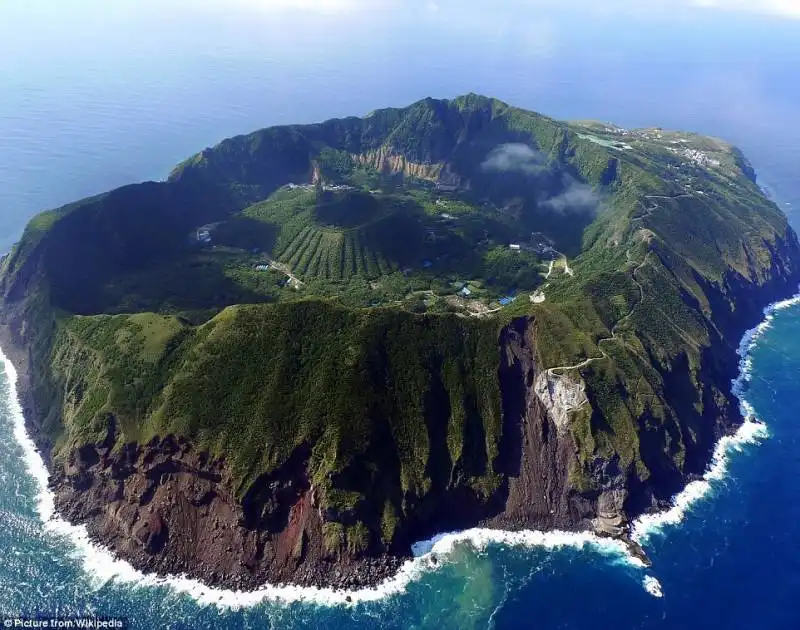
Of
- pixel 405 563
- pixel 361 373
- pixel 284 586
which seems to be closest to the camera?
pixel 284 586

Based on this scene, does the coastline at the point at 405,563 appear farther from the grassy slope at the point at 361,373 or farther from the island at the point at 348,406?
the grassy slope at the point at 361,373

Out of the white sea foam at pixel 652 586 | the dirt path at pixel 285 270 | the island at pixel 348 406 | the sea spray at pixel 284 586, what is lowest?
the sea spray at pixel 284 586

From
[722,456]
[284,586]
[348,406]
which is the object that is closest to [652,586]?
[722,456]

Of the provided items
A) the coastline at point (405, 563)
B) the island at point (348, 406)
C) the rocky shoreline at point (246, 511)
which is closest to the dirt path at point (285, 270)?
the island at point (348, 406)

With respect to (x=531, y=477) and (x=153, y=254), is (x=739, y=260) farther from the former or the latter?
(x=153, y=254)

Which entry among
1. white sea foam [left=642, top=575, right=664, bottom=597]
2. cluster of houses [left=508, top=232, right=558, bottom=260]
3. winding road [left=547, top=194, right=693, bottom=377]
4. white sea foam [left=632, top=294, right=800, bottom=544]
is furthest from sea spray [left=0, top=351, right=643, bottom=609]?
cluster of houses [left=508, top=232, right=558, bottom=260]

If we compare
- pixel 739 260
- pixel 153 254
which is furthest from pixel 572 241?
pixel 153 254

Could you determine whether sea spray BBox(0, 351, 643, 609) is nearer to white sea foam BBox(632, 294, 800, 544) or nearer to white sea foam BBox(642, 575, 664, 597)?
white sea foam BBox(642, 575, 664, 597)

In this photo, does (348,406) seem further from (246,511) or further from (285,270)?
(285,270)
